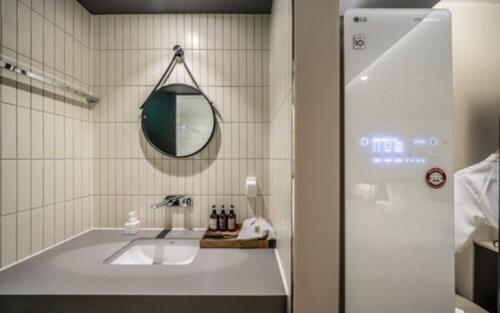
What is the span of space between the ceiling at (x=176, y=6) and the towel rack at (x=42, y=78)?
0.58 m

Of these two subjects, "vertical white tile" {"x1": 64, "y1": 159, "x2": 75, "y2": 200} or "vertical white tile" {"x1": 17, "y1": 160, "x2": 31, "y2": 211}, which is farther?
"vertical white tile" {"x1": 64, "y1": 159, "x2": 75, "y2": 200}

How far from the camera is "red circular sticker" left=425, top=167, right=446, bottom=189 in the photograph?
34.2 inches

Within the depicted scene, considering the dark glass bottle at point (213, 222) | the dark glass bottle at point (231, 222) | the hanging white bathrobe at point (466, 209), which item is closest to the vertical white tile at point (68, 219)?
the dark glass bottle at point (213, 222)

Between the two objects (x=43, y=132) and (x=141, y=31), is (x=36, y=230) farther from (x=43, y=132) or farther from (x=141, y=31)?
(x=141, y=31)

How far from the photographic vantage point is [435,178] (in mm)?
869

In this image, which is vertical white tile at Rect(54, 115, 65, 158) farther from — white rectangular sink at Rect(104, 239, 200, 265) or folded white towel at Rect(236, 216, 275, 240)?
folded white towel at Rect(236, 216, 275, 240)

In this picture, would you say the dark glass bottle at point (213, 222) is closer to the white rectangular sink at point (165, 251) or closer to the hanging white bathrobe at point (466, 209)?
the white rectangular sink at point (165, 251)

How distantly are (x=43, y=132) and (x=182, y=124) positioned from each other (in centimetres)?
73

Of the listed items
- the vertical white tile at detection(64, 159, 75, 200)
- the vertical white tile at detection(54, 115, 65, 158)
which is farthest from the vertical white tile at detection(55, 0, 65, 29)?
the vertical white tile at detection(64, 159, 75, 200)

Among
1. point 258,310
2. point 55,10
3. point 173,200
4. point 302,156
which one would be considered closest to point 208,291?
point 258,310

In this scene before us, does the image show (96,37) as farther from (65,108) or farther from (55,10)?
(65,108)

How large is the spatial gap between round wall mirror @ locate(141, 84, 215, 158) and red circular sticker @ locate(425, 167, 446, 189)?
1.17 meters

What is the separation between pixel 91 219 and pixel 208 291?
3.80 ft

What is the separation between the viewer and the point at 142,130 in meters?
1.51
